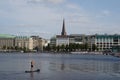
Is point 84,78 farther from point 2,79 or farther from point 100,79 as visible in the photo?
point 2,79

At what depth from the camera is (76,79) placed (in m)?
50.1

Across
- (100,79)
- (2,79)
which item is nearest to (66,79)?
(100,79)

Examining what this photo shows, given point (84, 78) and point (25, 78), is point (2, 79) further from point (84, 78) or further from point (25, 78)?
point (84, 78)

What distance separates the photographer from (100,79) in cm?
5100

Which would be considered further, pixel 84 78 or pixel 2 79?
pixel 84 78

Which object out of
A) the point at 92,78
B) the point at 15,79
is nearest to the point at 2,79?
the point at 15,79

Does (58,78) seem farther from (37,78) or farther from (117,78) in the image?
(117,78)

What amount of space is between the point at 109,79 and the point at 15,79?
42.8ft

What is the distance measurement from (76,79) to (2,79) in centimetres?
1005

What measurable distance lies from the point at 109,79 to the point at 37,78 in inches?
396

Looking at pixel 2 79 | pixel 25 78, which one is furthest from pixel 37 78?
pixel 2 79

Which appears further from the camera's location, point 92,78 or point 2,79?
point 92,78

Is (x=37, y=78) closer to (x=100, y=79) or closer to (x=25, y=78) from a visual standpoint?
(x=25, y=78)

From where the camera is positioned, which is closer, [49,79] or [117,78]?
[49,79]
